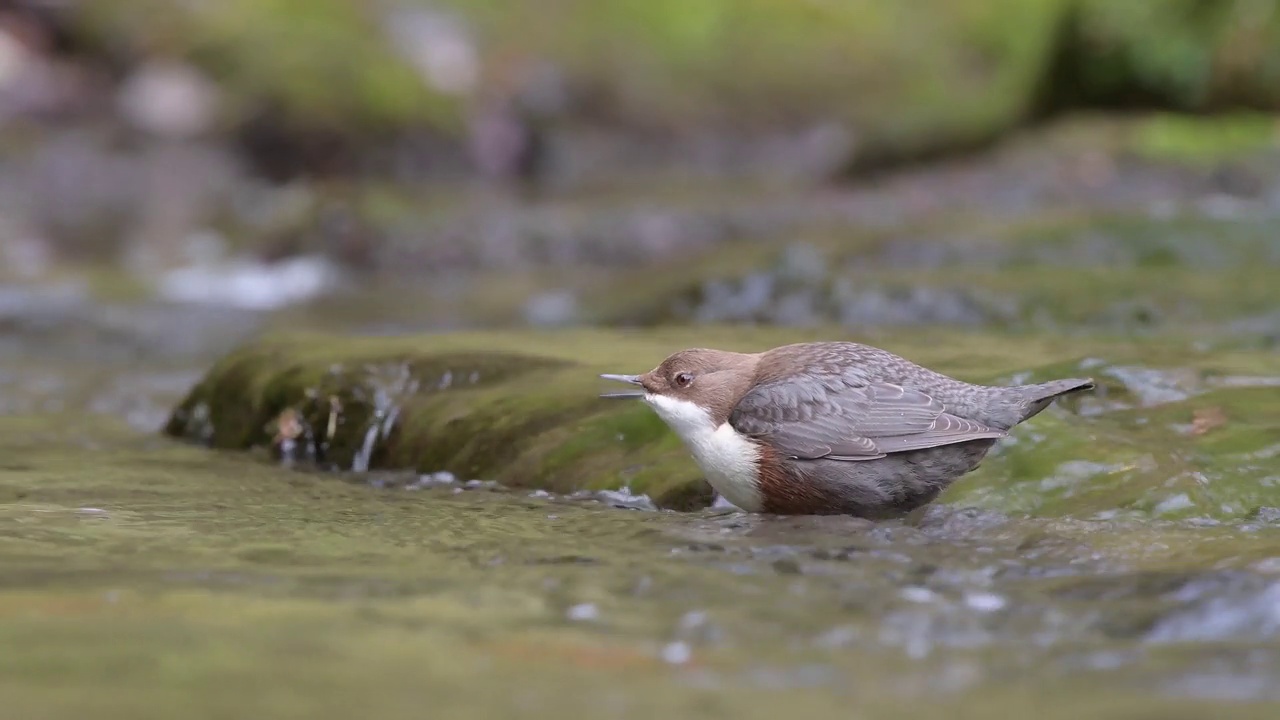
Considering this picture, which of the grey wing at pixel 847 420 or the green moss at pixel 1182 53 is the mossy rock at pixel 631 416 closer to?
the grey wing at pixel 847 420

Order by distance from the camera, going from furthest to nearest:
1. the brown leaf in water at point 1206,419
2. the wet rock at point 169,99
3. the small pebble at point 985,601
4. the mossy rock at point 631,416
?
the wet rock at point 169,99
the brown leaf in water at point 1206,419
the mossy rock at point 631,416
the small pebble at point 985,601

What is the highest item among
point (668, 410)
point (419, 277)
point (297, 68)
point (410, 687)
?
point (297, 68)

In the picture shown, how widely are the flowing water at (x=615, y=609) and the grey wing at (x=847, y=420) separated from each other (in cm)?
26

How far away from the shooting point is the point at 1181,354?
628cm

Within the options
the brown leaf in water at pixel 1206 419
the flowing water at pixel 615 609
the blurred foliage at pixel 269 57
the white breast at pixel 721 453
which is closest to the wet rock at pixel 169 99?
the blurred foliage at pixel 269 57

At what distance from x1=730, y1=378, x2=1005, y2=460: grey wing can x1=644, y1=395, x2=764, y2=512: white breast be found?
0.22 ft

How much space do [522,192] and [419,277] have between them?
11.6 ft

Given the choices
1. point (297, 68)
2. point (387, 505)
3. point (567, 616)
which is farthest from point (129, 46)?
point (567, 616)

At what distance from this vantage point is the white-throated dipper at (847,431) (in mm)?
4516

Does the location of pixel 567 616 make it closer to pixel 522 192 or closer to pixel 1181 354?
pixel 1181 354

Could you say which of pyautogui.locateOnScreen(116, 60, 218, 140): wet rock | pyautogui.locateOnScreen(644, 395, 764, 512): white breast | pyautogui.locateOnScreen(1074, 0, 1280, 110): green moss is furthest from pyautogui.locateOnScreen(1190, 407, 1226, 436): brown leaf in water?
pyautogui.locateOnScreen(116, 60, 218, 140): wet rock

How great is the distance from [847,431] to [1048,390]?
0.67 m

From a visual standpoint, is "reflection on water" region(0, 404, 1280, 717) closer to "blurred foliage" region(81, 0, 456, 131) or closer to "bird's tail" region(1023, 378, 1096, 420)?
"bird's tail" region(1023, 378, 1096, 420)

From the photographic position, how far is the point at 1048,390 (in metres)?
4.57
